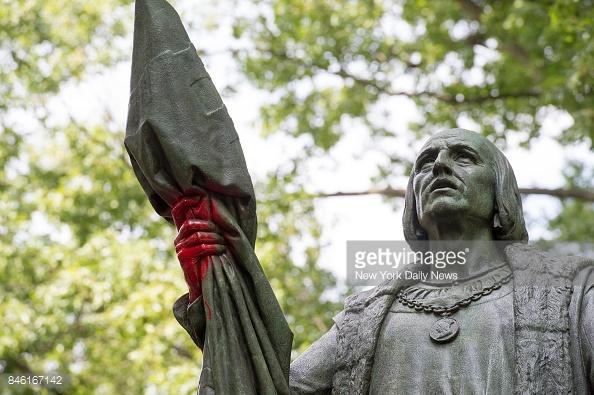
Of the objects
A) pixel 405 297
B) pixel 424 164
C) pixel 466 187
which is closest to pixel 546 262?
pixel 466 187

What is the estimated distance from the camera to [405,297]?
5.73m

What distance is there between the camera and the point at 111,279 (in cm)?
1582

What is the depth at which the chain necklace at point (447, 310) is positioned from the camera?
17.8ft

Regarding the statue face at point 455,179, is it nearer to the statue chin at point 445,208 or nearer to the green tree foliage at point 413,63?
the statue chin at point 445,208

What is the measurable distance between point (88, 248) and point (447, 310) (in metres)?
11.4

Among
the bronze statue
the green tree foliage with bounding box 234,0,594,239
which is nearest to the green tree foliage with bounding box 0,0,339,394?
the green tree foliage with bounding box 234,0,594,239

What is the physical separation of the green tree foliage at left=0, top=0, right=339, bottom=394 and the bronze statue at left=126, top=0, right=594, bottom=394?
8.61m

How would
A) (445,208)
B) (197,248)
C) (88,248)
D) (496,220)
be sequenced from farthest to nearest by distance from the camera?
(88,248) → (496,220) → (445,208) → (197,248)

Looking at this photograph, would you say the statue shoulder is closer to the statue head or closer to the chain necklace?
the chain necklace

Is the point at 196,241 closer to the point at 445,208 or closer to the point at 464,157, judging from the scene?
the point at 445,208

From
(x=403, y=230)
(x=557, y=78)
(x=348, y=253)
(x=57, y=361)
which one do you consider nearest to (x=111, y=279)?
(x=57, y=361)

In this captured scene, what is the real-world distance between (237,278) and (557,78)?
33.9 feet

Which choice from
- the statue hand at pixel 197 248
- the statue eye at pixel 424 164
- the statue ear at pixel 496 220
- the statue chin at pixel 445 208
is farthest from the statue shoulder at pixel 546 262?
the statue hand at pixel 197 248

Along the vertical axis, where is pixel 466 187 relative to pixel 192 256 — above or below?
above
